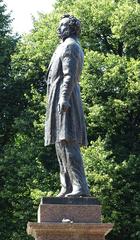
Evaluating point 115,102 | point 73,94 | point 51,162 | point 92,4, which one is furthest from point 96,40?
point 73,94

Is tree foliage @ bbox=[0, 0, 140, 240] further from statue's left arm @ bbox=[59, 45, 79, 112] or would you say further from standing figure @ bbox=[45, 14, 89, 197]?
statue's left arm @ bbox=[59, 45, 79, 112]

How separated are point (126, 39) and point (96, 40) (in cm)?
173

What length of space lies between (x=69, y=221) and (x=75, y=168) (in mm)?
1003

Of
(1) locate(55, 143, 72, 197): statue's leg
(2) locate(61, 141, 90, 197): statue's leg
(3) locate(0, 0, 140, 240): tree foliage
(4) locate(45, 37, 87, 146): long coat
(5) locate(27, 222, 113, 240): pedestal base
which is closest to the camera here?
(5) locate(27, 222, 113, 240): pedestal base

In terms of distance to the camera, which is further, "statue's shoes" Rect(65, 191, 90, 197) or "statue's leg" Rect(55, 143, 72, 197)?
"statue's leg" Rect(55, 143, 72, 197)

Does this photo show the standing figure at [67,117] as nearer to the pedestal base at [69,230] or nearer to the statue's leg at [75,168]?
the statue's leg at [75,168]

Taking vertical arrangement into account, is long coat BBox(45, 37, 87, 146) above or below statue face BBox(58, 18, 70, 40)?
below

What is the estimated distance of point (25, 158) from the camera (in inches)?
912

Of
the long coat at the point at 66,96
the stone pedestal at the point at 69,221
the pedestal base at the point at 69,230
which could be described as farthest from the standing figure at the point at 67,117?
the pedestal base at the point at 69,230

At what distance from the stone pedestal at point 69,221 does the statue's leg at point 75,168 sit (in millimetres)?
287

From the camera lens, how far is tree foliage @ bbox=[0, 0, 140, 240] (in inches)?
870

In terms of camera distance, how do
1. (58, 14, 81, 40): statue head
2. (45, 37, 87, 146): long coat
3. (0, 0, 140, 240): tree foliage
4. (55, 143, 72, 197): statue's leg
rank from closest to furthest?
(55, 143, 72, 197): statue's leg → (45, 37, 87, 146): long coat → (58, 14, 81, 40): statue head → (0, 0, 140, 240): tree foliage

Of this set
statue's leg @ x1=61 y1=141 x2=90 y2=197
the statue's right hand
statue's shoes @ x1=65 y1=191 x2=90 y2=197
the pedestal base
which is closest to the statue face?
the statue's right hand

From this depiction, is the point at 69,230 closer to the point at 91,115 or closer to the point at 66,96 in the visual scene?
the point at 66,96
